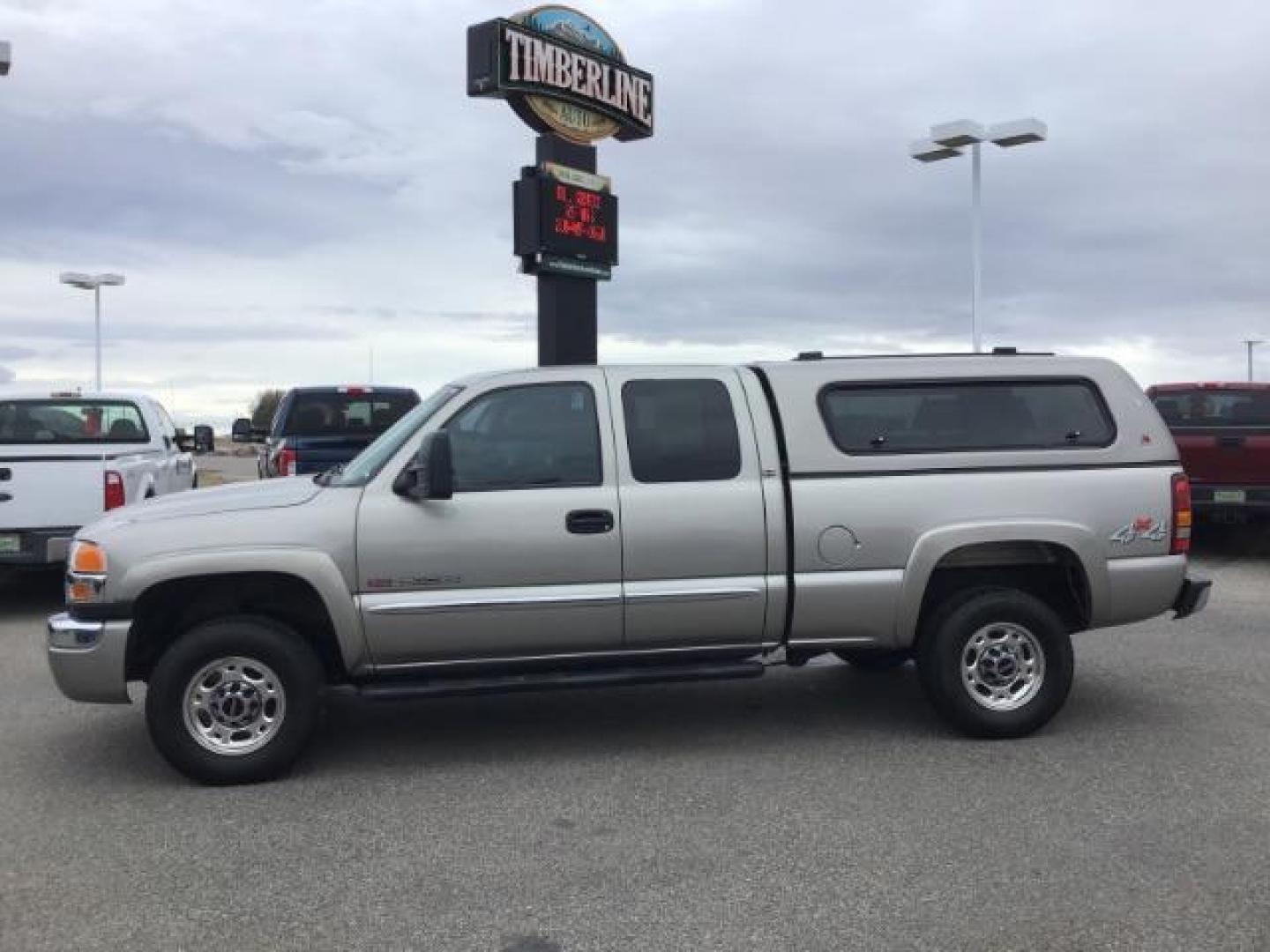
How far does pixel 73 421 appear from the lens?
11602 mm

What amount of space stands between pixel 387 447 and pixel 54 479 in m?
4.80

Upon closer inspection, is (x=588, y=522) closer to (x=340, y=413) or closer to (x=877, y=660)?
(x=877, y=660)

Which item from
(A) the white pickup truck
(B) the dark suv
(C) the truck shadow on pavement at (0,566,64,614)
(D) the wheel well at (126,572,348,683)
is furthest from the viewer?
(B) the dark suv

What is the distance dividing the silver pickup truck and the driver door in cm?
1

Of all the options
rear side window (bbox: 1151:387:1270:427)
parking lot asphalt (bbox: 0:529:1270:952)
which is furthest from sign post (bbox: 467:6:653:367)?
parking lot asphalt (bbox: 0:529:1270:952)

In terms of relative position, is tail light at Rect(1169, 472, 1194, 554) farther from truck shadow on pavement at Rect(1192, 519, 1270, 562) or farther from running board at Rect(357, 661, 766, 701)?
truck shadow on pavement at Rect(1192, 519, 1270, 562)

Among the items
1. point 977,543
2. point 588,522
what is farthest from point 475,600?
point 977,543

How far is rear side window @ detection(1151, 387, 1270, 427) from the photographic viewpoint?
1283 centimetres

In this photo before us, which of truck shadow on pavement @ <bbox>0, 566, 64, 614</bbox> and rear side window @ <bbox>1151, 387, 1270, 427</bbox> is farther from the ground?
rear side window @ <bbox>1151, 387, 1270, 427</bbox>

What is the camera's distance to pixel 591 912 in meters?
3.93

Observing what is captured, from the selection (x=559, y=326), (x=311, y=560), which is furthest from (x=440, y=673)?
(x=559, y=326)

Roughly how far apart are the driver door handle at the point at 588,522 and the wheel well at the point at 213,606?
1173mm

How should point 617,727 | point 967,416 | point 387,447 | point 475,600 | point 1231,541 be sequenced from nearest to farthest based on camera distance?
point 475,600, point 387,447, point 967,416, point 617,727, point 1231,541

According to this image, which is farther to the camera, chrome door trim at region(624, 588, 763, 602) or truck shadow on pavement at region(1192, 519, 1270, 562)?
truck shadow on pavement at region(1192, 519, 1270, 562)
